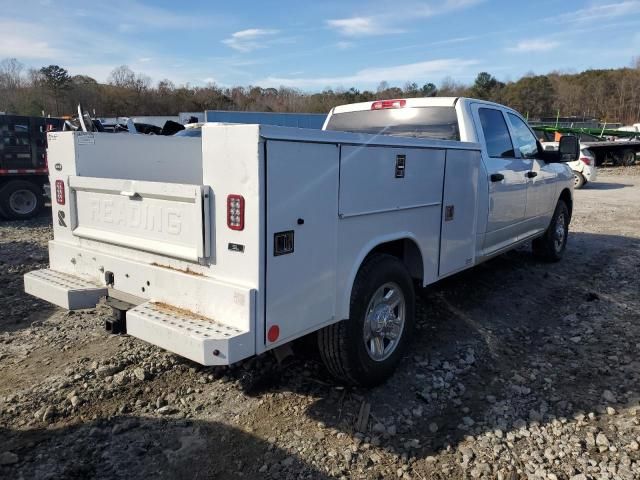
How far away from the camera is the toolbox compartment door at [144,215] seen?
2824mm

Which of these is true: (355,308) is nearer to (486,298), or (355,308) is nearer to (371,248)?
(371,248)

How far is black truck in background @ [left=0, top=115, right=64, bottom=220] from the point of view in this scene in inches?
434

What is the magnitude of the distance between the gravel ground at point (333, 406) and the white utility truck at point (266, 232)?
412 mm

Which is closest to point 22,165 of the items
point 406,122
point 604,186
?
point 406,122

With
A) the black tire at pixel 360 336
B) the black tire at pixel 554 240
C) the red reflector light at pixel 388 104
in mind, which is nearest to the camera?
the black tire at pixel 360 336

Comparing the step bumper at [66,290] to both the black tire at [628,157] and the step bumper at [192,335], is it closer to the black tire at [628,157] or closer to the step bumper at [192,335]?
the step bumper at [192,335]

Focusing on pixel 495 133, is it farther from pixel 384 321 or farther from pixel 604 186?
pixel 604 186

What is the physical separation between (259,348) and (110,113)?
191 feet

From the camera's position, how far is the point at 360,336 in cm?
333

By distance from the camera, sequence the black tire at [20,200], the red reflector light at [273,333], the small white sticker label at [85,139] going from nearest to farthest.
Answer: the red reflector light at [273,333] → the small white sticker label at [85,139] → the black tire at [20,200]

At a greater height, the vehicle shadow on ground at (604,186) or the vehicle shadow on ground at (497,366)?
the vehicle shadow on ground at (604,186)

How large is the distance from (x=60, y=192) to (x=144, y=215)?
104 centimetres

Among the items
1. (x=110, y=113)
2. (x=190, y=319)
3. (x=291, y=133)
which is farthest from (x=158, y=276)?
(x=110, y=113)

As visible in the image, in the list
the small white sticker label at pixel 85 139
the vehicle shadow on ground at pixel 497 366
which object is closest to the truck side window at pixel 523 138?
the vehicle shadow on ground at pixel 497 366
